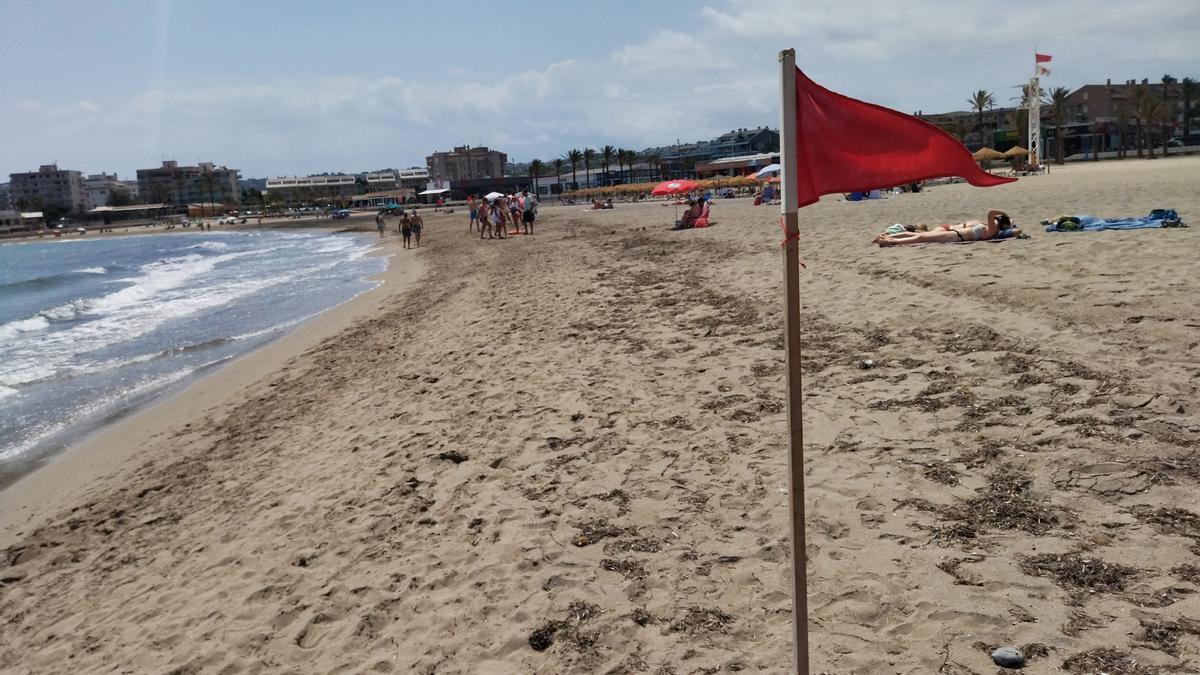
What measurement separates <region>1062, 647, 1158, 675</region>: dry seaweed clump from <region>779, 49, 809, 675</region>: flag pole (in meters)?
1.05

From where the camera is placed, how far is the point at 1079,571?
3.42 metres

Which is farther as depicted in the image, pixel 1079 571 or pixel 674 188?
pixel 674 188

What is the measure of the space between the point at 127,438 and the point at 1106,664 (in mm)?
9552

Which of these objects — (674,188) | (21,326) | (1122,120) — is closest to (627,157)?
(1122,120)

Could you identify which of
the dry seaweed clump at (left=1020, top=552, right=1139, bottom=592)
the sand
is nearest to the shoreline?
the sand

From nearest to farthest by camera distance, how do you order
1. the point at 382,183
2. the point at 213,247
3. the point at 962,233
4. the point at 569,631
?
A: the point at 569,631 < the point at 962,233 < the point at 213,247 < the point at 382,183

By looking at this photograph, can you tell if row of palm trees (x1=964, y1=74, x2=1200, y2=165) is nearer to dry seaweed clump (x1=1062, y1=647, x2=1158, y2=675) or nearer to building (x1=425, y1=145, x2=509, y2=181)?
dry seaweed clump (x1=1062, y1=647, x2=1158, y2=675)

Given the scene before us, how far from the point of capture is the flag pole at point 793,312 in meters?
2.40

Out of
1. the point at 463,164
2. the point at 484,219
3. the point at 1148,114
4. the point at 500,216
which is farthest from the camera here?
the point at 463,164

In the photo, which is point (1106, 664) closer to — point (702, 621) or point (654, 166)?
point (702, 621)

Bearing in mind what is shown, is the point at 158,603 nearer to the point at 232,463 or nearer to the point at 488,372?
the point at 232,463

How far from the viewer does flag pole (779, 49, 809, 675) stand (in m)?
2.40

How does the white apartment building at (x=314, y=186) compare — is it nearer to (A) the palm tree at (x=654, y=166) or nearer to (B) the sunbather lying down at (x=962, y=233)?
(A) the palm tree at (x=654, y=166)

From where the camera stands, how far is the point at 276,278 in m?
27.9
